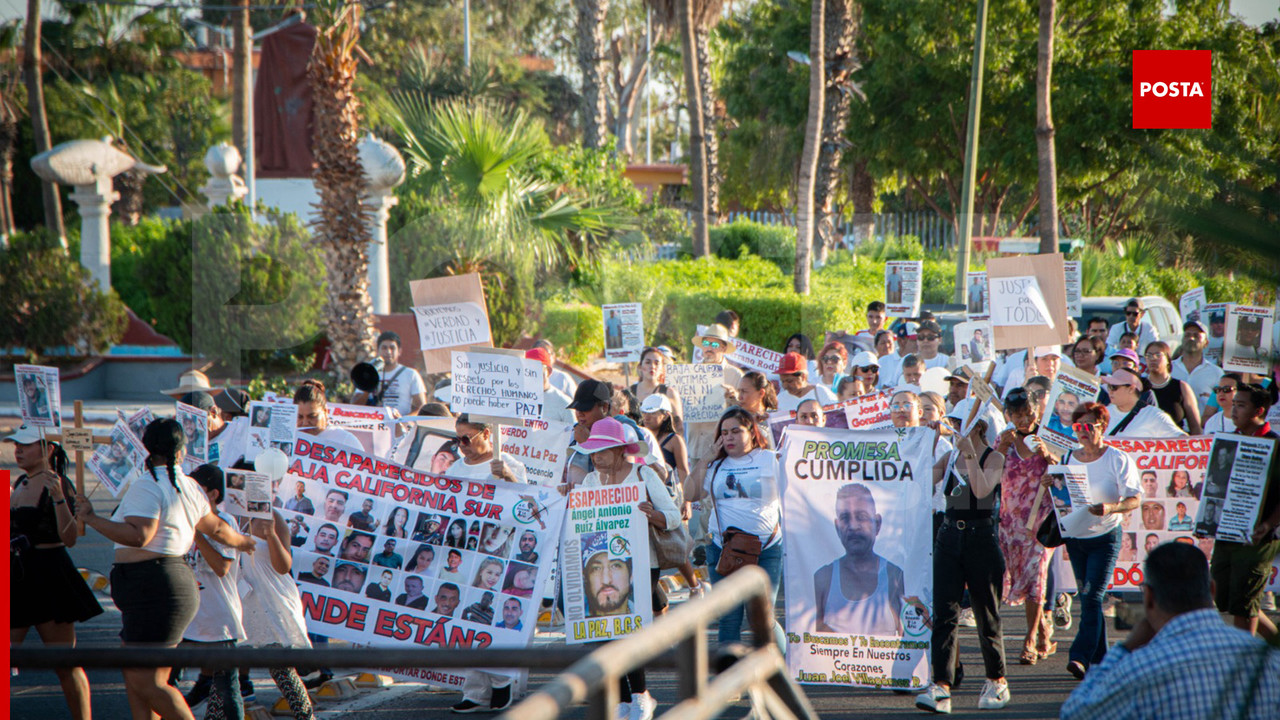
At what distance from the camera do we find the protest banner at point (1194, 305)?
1284 centimetres

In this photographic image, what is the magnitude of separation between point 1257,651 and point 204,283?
21147 millimetres

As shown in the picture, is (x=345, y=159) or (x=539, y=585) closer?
(x=539, y=585)

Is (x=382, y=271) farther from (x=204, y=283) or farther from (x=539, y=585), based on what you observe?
(x=539, y=585)

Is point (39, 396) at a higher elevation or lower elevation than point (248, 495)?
higher

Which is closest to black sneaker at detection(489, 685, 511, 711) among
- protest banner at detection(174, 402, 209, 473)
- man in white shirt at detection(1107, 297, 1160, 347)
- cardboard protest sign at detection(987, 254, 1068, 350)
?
protest banner at detection(174, 402, 209, 473)

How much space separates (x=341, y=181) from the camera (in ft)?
44.3

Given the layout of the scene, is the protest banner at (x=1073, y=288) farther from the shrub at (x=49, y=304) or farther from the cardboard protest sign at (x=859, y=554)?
the shrub at (x=49, y=304)

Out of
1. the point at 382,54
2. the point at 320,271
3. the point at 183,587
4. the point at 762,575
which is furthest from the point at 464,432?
the point at 382,54

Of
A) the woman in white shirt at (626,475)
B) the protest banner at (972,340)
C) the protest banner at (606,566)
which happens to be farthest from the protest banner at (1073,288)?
the protest banner at (606,566)

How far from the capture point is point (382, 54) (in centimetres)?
4622

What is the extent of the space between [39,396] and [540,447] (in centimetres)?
350

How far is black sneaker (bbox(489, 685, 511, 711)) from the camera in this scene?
20.9 ft

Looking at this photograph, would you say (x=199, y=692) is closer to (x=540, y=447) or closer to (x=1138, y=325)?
(x=540, y=447)

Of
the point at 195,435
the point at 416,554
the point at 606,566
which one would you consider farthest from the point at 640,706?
the point at 195,435
